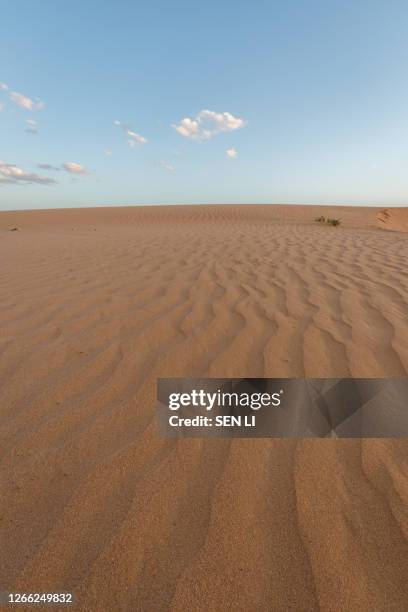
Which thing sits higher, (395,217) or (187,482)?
(187,482)

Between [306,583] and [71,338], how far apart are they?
1877 mm

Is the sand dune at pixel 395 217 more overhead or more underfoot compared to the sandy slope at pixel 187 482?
more underfoot

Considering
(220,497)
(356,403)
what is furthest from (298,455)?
(356,403)

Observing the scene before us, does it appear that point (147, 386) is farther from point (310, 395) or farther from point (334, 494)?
point (334, 494)

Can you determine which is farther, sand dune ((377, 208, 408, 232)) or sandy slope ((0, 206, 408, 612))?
sand dune ((377, 208, 408, 232))

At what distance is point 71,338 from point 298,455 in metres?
1.65

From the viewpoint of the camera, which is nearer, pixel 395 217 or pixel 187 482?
→ pixel 187 482

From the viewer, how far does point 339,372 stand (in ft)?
5.74

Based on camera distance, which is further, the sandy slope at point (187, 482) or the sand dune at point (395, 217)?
the sand dune at point (395, 217)

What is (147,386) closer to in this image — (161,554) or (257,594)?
(161,554)

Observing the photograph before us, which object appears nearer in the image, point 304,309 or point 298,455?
point 298,455

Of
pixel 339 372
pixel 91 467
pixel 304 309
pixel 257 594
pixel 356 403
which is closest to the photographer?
pixel 257 594

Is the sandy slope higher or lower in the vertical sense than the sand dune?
higher

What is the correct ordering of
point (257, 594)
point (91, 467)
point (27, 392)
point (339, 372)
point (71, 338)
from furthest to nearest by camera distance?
point (71, 338)
point (339, 372)
point (27, 392)
point (91, 467)
point (257, 594)
